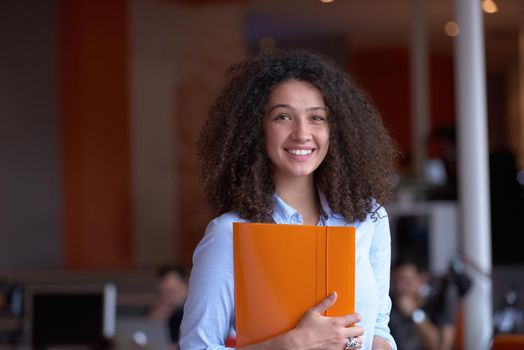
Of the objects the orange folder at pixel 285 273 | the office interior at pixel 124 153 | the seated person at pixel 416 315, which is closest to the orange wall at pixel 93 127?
the office interior at pixel 124 153

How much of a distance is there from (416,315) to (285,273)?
3.70 metres

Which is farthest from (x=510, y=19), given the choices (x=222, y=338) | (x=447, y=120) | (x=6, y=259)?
(x=222, y=338)

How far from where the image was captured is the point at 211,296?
60.6 inches

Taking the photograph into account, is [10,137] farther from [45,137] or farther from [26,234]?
[26,234]

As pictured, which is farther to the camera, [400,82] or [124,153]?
[400,82]

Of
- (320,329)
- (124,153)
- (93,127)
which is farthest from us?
(124,153)

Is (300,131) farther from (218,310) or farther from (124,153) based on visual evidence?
(124,153)

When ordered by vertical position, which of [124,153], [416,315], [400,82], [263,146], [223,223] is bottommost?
[416,315]

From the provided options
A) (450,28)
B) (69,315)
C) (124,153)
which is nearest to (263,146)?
(69,315)

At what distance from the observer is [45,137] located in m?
10.2

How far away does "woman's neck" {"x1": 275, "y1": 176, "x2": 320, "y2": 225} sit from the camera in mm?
1672

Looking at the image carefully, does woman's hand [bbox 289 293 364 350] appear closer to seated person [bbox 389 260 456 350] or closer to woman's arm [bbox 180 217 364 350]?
woman's arm [bbox 180 217 364 350]

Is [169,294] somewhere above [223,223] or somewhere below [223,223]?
below

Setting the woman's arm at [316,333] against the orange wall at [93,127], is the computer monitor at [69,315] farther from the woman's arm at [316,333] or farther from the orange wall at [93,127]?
the orange wall at [93,127]
